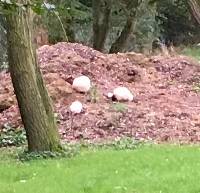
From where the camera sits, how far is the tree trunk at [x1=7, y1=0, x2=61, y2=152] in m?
9.88

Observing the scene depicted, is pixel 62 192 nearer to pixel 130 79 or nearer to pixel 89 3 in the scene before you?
pixel 130 79

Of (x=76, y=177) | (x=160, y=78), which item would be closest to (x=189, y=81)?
(x=160, y=78)

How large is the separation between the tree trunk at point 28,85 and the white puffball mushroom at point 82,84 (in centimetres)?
442

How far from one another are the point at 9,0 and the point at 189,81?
12786 millimetres

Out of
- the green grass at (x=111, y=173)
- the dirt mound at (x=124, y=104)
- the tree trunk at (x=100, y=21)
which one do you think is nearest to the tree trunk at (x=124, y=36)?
the tree trunk at (x=100, y=21)

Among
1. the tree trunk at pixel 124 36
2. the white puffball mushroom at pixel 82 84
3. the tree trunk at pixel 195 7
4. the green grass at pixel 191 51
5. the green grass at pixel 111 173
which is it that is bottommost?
the green grass at pixel 111 173

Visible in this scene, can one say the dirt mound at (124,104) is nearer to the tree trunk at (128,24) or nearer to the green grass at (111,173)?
the green grass at (111,173)

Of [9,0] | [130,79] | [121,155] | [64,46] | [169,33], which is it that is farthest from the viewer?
[169,33]

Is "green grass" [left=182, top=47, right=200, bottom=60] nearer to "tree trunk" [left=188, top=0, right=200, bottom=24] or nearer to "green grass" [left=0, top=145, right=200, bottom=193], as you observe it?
"tree trunk" [left=188, top=0, right=200, bottom=24]

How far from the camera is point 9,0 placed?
4598 millimetres

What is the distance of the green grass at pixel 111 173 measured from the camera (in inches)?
297

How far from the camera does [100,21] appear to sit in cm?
2430

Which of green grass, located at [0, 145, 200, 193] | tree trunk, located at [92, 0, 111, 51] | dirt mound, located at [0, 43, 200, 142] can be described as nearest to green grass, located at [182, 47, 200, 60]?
tree trunk, located at [92, 0, 111, 51]

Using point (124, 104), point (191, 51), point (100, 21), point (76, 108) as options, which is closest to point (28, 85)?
point (76, 108)
